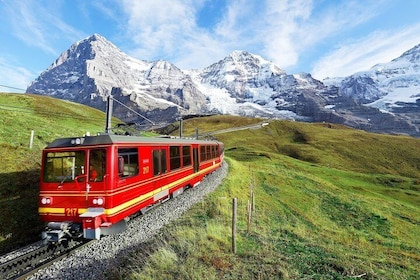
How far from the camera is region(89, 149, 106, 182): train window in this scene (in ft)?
37.2

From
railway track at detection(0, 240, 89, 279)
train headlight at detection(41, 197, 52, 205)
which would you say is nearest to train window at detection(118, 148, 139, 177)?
train headlight at detection(41, 197, 52, 205)

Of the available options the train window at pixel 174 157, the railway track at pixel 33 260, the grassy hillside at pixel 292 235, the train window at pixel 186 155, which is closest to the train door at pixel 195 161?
the train window at pixel 186 155

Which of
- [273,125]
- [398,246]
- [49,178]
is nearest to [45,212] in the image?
[49,178]

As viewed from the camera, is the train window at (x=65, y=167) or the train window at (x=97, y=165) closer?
the train window at (x=97, y=165)

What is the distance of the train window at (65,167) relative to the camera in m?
11.5

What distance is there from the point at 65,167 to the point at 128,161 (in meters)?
2.42

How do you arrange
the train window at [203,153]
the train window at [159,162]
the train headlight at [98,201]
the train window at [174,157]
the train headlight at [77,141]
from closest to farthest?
the train headlight at [98,201] → the train headlight at [77,141] → the train window at [159,162] → the train window at [174,157] → the train window at [203,153]

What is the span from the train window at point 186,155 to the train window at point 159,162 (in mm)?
3813

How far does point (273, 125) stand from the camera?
142m

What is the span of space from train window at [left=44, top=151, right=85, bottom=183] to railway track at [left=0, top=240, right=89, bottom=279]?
2.49 metres

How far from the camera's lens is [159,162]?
15.7m

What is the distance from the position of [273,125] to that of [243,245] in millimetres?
134928

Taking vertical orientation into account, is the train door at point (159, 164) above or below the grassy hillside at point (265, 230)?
above

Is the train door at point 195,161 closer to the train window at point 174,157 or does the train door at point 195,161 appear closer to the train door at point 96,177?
the train window at point 174,157
